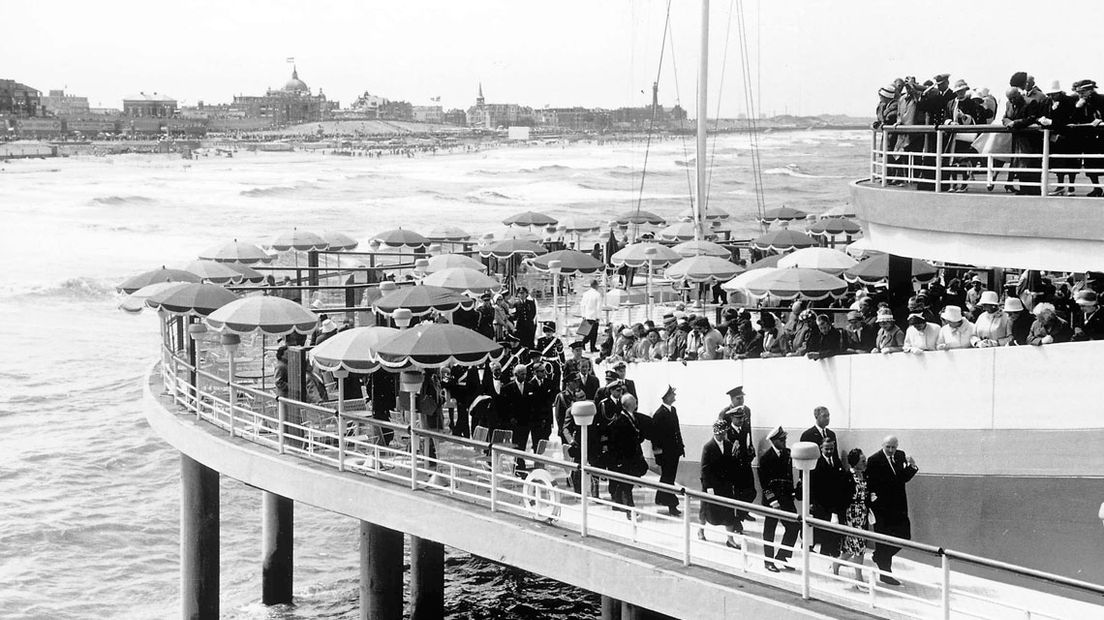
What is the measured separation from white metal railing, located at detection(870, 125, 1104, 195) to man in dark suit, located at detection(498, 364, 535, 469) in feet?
14.1

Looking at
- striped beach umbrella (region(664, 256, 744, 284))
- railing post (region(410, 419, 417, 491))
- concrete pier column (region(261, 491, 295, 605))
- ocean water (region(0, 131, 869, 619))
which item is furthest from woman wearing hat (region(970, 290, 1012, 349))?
concrete pier column (region(261, 491, 295, 605))

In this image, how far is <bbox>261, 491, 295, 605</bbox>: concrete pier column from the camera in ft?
61.5

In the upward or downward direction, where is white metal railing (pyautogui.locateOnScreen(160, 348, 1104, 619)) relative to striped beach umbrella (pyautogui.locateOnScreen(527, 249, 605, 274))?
downward

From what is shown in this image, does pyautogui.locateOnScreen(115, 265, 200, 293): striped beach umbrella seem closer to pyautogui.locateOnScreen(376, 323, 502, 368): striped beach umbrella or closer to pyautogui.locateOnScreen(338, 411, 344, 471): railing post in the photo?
pyautogui.locateOnScreen(338, 411, 344, 471): railing post

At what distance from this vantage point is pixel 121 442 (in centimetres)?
3528

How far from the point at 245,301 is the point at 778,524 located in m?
7.36

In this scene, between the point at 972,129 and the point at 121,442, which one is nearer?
the point at 972,129

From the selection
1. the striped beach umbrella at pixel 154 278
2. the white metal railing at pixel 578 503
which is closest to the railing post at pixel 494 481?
the white metal railing at pixel 578 503

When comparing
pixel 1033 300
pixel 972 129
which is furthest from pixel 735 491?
pixel 1033 300

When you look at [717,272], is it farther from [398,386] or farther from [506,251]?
[506,251]

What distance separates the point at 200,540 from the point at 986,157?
10.3 meters

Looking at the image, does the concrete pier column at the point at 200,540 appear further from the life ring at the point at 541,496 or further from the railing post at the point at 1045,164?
the railing post at the point at 1045,164

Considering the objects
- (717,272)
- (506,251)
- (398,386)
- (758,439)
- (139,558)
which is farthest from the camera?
(506,251)

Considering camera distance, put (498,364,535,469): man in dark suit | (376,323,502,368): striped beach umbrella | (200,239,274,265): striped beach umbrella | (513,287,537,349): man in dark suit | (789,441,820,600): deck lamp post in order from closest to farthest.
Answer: (789,441,820,600): deck lamp post < (376,323,502,368): striped beach umbrella < (498,364,535,469): man in dark suit < (513,287,537,349): man in dark suit < (200,239,274,265): striped beach umbrella
